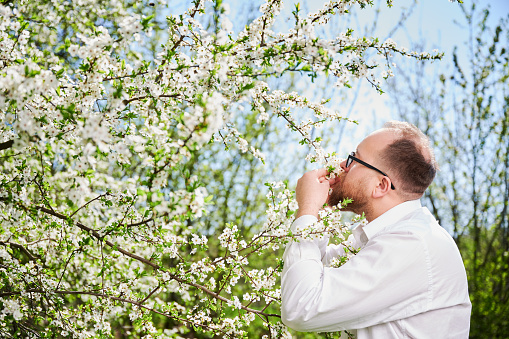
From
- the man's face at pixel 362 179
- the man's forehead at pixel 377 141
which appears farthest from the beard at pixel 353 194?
the man's forehead at pixel 377 141

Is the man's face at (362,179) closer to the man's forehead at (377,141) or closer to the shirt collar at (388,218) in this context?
the man's forehead at (377,141)

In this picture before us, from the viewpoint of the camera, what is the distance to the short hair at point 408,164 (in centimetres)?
218

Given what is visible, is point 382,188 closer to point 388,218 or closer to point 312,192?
point 388,218

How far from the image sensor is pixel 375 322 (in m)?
1.69

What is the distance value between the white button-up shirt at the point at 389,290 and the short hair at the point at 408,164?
406mm

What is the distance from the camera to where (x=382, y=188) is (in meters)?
2.18

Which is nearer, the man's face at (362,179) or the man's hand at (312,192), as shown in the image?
the man's hand at (312,192)

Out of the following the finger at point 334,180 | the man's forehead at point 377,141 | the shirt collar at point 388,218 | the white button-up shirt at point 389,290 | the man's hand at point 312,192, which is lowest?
the white button-up shirt at point 389,290

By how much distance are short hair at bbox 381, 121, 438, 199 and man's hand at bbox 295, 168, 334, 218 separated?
1.34 ft

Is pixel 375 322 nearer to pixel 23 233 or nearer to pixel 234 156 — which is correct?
pixel 23 233

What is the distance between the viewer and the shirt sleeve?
1.62 metres

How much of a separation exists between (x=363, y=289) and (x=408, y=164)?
0.91m

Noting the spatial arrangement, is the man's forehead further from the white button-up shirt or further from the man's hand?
the white button-up shirt

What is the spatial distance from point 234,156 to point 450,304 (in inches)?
219
